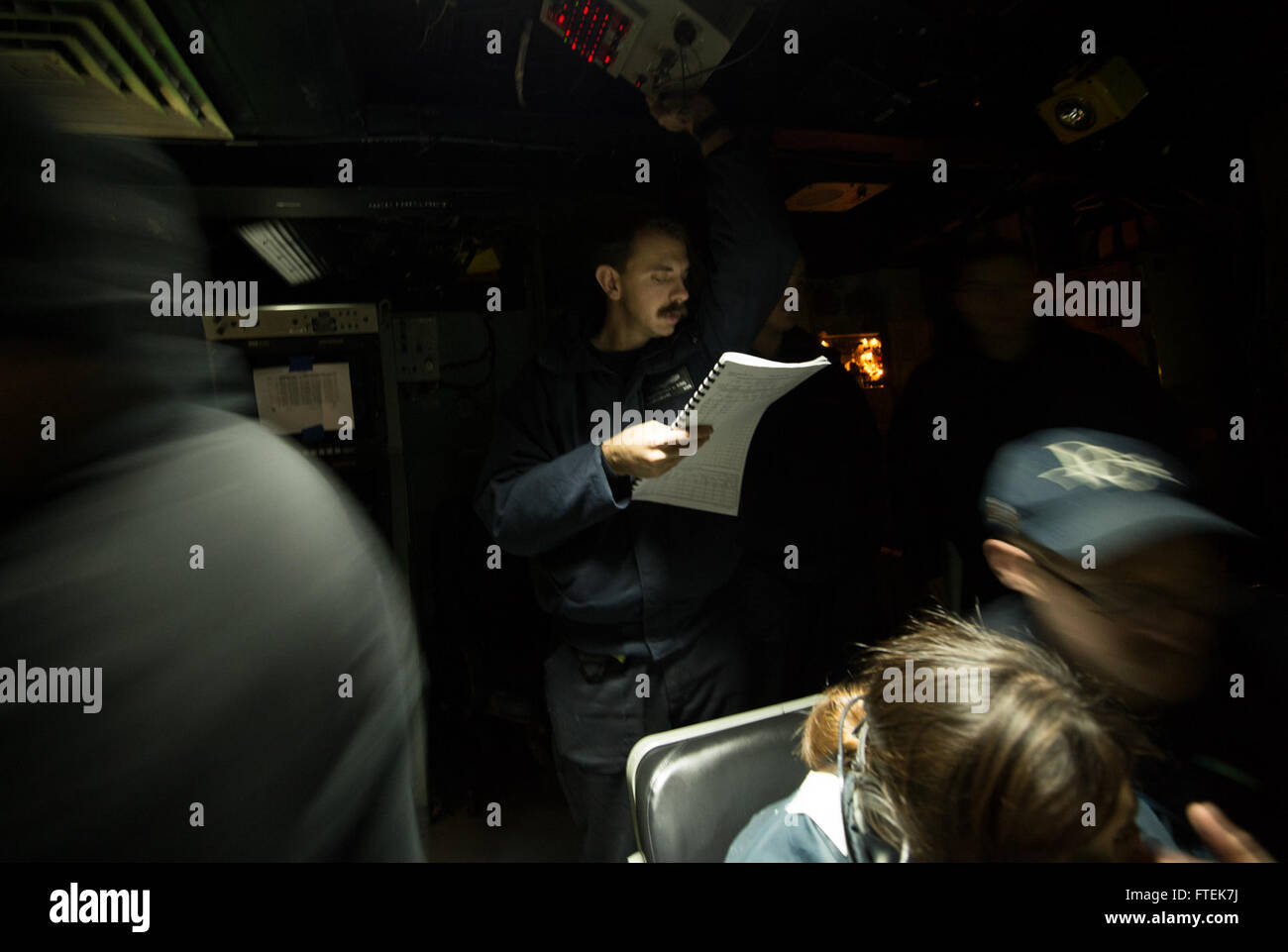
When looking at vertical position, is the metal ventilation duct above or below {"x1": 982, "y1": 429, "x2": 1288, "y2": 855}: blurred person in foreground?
above

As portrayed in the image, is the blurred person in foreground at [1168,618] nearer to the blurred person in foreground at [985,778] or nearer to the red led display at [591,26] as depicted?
the blurred person in foreground at [985,778]

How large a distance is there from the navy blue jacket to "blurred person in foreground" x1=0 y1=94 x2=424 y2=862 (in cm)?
54

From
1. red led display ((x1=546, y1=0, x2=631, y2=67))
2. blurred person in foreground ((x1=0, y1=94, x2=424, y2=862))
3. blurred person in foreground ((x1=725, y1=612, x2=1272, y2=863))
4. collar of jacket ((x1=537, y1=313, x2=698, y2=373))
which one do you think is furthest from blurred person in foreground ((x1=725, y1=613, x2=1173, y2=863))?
red led display ((x1=546, y1=0, x2=631, y2=67))

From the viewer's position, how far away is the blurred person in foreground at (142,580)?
23.7 inches

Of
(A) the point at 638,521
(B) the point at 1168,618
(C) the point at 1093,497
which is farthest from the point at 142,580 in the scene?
(B) the point at 1168,618

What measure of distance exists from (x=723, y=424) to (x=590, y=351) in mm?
473

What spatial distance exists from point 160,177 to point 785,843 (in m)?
1.48

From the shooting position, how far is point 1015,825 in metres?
0.75

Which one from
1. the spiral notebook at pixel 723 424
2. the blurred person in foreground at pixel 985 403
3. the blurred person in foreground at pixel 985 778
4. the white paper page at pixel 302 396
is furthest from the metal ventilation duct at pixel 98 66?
the blurred person in foreground at pixel 985 403

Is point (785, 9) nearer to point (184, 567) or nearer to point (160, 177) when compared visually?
point (160, 177)

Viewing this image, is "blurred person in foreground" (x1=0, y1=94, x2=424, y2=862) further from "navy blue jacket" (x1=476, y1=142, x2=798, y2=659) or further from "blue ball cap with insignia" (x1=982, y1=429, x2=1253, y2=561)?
"blue ball cap with insignia" (x1=982, y1=429, x2=1253, y2=561)

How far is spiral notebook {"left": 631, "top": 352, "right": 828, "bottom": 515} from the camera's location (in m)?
1.10

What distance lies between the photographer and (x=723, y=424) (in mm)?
1243

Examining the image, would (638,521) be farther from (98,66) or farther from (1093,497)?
(98,66)
